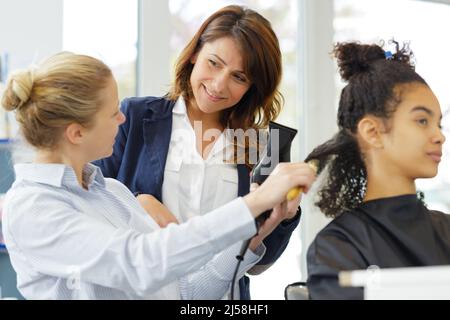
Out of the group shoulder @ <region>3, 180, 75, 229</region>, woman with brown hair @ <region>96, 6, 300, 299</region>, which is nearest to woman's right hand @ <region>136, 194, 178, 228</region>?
woman with brown hair @ <region>96, 6, 300, 299</region>

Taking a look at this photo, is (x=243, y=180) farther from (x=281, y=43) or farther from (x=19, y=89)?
(x=281, y=43)

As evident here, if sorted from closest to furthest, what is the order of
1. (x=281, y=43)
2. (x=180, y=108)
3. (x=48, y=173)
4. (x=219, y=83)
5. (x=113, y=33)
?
1. (x=48, y=173)
2. (x=219, y=83)
3. (x=180, y=108)
4. (x=113, y=33)
5. (x=281, y=43)

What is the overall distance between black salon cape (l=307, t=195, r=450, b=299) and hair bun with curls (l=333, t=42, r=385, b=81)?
32 centimetres

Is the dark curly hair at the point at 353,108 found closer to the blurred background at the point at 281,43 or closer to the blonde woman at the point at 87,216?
the blonde woman at the point at 87,216

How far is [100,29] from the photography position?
2885 millimetres

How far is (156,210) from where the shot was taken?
1.70 metres

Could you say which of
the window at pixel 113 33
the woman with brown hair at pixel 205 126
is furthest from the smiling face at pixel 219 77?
the window at pixel 113 33

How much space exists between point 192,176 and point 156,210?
198 millimetres

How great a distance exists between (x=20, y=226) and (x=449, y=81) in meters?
2.82

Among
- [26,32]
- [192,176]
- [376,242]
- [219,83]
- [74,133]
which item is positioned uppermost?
[26,32]

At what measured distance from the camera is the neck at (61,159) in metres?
1.41

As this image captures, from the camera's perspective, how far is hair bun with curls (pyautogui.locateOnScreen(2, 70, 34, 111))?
1357 mm

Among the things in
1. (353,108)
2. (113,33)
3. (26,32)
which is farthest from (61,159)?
(113,33)
